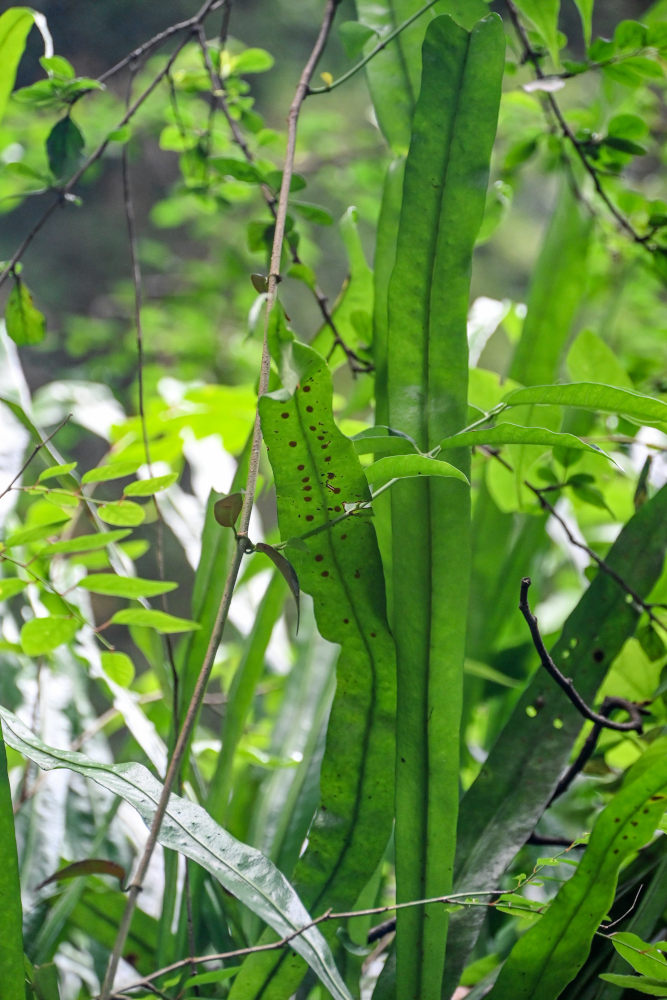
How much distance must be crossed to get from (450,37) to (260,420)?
186mm

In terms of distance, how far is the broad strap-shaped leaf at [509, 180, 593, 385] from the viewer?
1.79 feet

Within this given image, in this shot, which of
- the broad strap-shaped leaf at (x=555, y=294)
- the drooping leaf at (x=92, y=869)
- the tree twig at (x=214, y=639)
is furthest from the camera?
the broad strap-shaped leaf at (x=555, y=294)

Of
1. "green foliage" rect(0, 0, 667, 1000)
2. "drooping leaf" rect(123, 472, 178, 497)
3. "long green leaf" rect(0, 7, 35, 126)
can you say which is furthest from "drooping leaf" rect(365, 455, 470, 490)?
"long green leaf" rect(0, 7, 35, 126)

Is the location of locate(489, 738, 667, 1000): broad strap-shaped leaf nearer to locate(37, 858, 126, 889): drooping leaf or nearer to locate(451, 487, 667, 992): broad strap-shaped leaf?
locate(451, 487, 667, 992): broad strap-shaped leaf

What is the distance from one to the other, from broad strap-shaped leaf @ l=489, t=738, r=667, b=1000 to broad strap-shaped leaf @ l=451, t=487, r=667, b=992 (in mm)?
54

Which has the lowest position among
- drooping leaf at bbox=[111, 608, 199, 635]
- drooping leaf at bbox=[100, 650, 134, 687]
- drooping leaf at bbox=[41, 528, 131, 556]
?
drooping leaf at bbox=[100, 650, 134, 687]

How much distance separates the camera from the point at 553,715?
0.38m

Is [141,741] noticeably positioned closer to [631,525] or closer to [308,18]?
[631,525]

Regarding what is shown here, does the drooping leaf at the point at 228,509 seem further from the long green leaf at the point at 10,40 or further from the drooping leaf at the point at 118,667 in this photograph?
the long green leaf at the point at 10,40

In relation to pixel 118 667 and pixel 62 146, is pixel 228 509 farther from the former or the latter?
pixel 62 146

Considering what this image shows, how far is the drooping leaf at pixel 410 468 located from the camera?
27cm

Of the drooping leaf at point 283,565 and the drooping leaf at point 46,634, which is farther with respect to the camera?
the drooping leaf at point 46,634

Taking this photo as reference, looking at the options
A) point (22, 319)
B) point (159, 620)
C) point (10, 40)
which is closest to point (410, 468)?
point (159, 620)

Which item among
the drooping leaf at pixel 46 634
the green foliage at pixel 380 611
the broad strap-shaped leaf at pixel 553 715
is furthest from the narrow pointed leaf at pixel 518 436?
the drooping leaf at pixel 46 634
